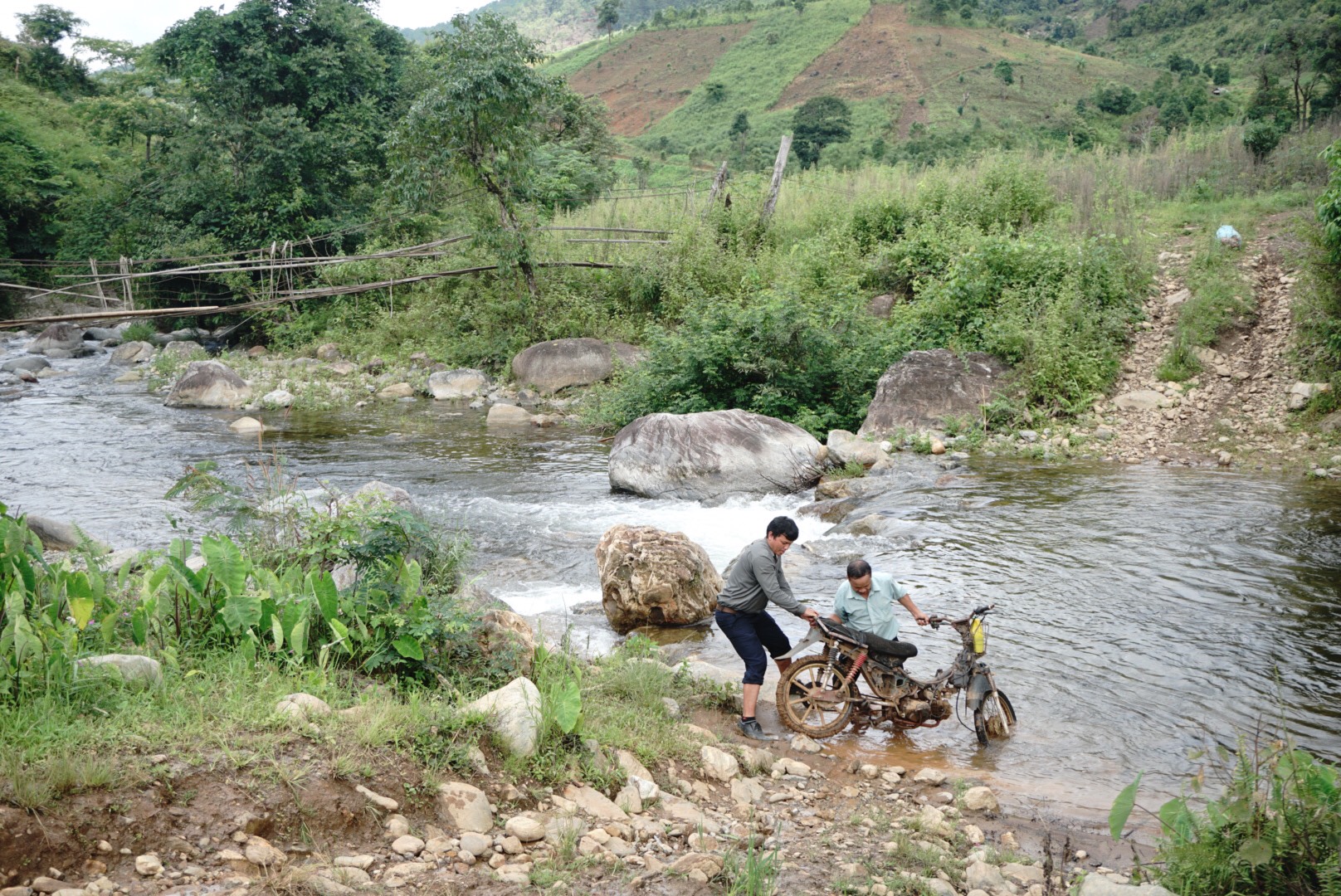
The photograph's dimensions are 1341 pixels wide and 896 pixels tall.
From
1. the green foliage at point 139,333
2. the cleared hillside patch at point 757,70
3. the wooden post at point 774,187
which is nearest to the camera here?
the wooden post at point 774,187

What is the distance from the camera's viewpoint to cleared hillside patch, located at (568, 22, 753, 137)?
2520 inches

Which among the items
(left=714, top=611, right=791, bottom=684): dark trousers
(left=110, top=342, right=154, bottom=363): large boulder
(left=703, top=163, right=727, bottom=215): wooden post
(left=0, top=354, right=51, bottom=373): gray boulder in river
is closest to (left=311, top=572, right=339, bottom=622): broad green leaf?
(left=714, top=611, right=791, bottom=684): dark trousers

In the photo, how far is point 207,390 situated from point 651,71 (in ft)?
195

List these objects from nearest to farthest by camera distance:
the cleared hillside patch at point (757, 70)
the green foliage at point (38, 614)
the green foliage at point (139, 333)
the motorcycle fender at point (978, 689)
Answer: the green foliage at point (38, 614) → the motorcycle fender at point (978, 689) → the green foliage at point (139, 333) → the cleared hillside patch at point (757, 70)

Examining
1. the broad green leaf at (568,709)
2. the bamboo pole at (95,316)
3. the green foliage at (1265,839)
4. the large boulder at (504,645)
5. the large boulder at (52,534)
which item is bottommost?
the large boulder at (52,534)

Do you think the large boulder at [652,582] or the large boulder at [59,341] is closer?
the large boulder at [652,582]

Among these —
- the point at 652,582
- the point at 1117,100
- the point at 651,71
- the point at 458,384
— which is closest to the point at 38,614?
the point at 652,582

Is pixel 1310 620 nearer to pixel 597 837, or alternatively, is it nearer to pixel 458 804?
pixel 597 837

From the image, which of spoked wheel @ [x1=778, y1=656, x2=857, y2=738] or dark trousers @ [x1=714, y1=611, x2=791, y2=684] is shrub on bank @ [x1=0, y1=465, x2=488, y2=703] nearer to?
dark trousers @ [x1=714, y1=611, x2=791, y2=684]

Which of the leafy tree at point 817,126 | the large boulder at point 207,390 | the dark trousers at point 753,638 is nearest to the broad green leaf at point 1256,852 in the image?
the dark trousers at point 753,638

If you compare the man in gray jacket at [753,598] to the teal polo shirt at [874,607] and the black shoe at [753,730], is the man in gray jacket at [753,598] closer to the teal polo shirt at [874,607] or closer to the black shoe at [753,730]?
the black shoe at [753,730]

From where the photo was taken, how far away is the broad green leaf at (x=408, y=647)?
186 inches

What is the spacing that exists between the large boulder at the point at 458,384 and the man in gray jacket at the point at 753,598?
13468 millimetres

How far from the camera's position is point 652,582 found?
757 cm
